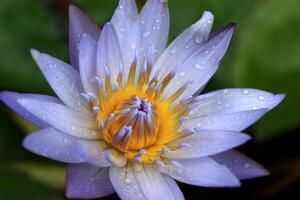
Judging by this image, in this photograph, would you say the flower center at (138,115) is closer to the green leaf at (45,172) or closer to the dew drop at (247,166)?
the dew drop at (247,166)

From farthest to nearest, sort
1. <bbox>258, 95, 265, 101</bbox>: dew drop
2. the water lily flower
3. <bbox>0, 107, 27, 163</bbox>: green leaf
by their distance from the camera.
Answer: <bbox>0, 107, 27, 163</bbox>: green leaf, <bbox>258, 95, 265, 101</bbox>: dew drop, the water lily flower

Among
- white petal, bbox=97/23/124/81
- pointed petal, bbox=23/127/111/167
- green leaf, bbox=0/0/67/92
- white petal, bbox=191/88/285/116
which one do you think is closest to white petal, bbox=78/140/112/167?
pointed petal, bbox=23/127/111/167

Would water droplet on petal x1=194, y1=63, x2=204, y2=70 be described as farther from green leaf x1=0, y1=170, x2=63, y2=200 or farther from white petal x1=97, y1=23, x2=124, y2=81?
Answer: green leaf x1=0, y1=170, x2=63, y2=200

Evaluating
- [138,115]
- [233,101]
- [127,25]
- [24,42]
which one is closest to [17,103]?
[138,115]

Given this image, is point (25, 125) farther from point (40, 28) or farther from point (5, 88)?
point (40, 28)

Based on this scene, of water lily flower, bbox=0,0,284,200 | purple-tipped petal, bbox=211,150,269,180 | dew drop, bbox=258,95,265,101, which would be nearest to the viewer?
water lily flower, bbox=0,0,284,200

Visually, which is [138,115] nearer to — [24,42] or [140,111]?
[140,111]

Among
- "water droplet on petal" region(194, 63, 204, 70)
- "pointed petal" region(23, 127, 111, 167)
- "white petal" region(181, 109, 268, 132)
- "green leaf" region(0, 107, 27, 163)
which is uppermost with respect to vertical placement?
"water droplet on petal" region(194, 63, 204, 70)
